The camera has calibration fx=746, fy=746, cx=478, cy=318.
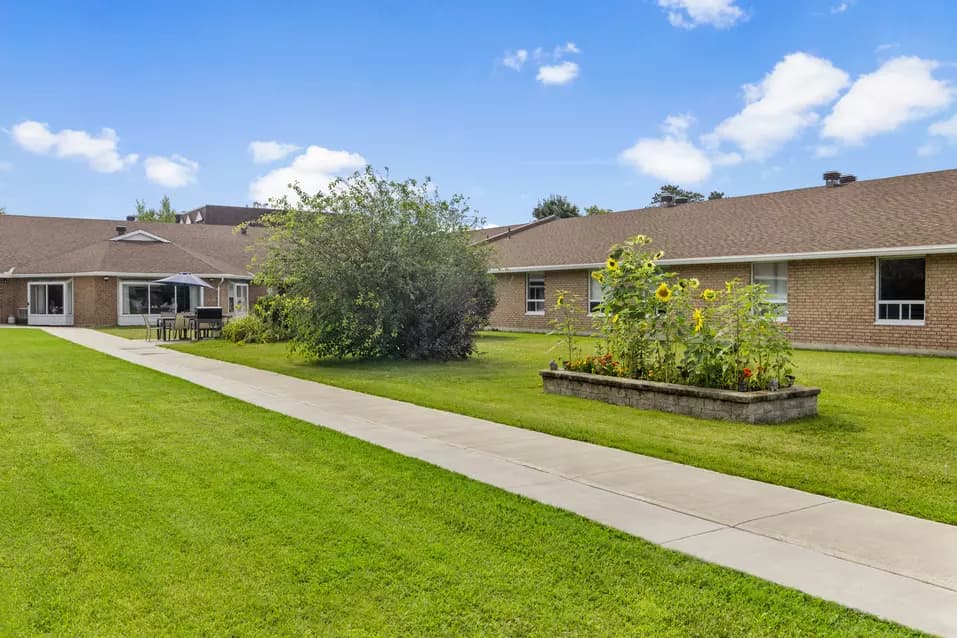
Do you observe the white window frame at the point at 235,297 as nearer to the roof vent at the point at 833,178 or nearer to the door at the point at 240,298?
the door at the point at 240,298

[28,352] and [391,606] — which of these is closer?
[391,606]

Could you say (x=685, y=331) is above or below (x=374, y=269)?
below

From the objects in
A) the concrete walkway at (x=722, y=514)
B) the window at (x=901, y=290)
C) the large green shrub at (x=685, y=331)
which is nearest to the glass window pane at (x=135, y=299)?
the large green shrub at (x=685, y=331)

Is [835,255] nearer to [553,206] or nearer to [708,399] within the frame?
[708,399]

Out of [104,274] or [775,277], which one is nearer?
[775,277]

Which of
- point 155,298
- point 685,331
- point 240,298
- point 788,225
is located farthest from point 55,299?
point 685,331

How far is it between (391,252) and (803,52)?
13956 millimetres

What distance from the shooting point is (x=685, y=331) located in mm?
9750

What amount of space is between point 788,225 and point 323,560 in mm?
20691

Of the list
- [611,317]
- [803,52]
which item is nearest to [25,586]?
[611,317]

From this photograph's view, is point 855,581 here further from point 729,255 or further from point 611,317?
point 729,255

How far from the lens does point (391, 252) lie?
15.7 m

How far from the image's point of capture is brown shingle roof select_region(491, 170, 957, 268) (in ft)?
61.8

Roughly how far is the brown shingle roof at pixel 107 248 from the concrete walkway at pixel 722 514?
3048 centimetres
